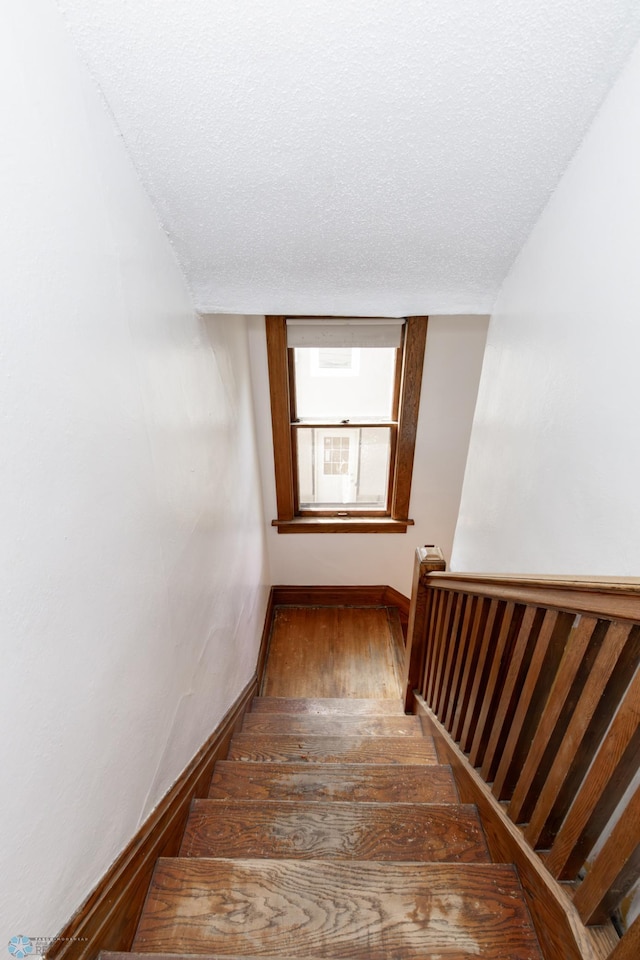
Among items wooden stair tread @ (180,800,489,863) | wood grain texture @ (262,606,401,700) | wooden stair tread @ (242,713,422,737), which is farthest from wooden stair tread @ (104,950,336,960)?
wood grain texture @ (262,606,401,700)

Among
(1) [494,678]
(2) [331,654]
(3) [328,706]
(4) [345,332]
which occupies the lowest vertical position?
(2) [331,654]

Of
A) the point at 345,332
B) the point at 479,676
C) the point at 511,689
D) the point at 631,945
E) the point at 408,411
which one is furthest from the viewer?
the point at 408,411

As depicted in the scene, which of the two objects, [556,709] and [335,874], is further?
[335,874]

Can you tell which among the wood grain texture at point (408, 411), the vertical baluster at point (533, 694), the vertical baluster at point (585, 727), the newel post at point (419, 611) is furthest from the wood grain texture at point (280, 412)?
the vertical baluster at point (585, 727)

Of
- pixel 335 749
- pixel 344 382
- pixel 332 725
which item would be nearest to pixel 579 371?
pixel 335 749

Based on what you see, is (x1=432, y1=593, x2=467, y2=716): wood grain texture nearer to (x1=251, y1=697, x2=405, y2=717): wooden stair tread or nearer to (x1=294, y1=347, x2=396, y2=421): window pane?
(x1=251, y1=697, x2=405, y2=717): wooden stair tread

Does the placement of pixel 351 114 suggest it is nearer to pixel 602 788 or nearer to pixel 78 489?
pixel 78 489

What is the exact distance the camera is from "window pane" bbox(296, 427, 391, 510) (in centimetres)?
325

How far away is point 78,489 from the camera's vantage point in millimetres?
747

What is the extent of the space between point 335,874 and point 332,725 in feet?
3.78

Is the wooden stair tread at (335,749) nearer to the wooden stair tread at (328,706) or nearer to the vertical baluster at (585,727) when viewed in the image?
the wooden stair tread at (328,706)

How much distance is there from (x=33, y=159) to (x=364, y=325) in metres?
2.26

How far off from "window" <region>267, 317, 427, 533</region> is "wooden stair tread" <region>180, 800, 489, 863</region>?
86.6 inches

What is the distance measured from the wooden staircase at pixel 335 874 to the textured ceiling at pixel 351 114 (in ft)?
5.24
